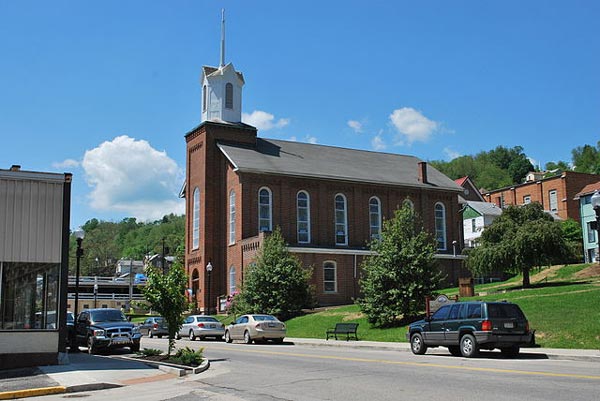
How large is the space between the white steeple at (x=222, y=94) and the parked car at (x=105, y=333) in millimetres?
32074

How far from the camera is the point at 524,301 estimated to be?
30.6 meters

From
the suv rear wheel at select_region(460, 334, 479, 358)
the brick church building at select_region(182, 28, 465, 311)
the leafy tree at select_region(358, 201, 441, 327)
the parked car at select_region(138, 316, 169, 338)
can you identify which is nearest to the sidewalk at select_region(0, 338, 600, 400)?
the suv rear wheel at select_region(460, 334, 479, 358)

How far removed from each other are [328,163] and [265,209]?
9.06m

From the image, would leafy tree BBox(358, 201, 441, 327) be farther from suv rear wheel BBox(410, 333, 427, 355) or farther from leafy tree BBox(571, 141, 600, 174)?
leafy tree BBox(571, 141, 600, 174)

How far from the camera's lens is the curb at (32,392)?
44.5 ft

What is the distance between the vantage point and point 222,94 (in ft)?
187

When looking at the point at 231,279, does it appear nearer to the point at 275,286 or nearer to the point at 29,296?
the point at 275,286

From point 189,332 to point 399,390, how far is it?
26928 mm

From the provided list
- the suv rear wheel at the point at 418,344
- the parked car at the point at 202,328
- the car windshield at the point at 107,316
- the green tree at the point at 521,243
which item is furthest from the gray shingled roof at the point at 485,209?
the car windshield at the point at 107,316

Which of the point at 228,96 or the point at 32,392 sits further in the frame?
the point at 228,96

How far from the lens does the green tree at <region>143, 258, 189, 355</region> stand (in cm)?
2102

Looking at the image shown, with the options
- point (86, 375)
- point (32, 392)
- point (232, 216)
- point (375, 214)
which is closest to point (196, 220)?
point (232, 216)

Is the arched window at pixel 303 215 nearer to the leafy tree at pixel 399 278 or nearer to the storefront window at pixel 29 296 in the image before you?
the leafy tree at pixel 399 278

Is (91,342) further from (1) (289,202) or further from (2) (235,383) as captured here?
(1) (289,202)
